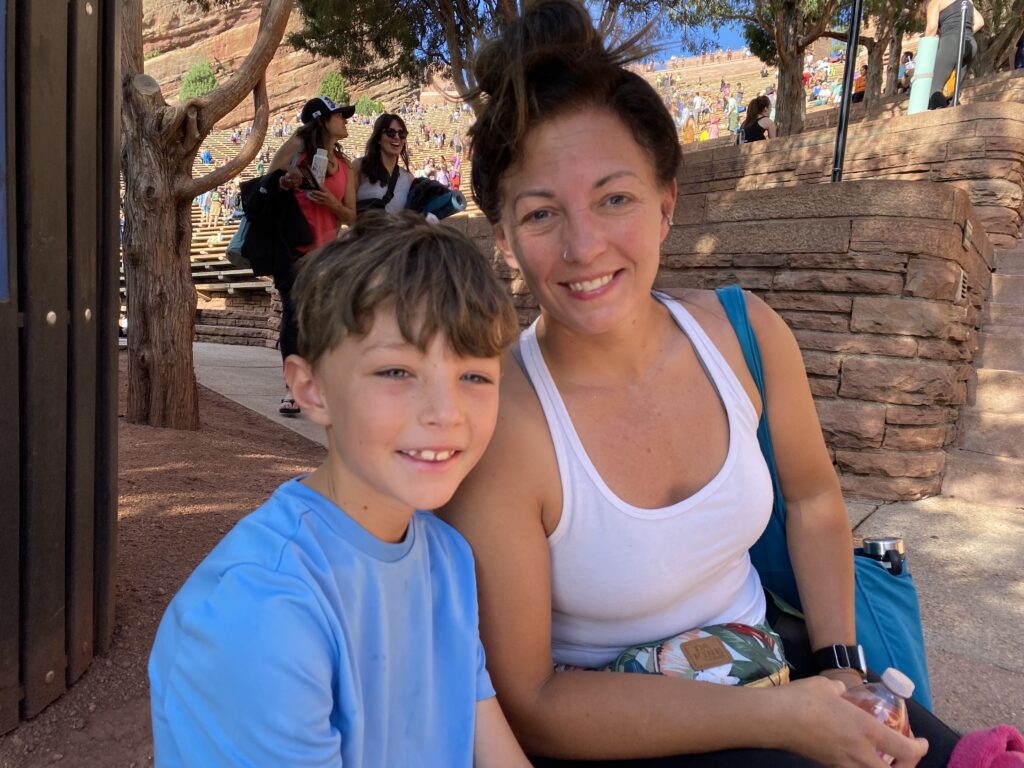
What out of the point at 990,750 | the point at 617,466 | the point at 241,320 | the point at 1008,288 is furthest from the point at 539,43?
the point at 241,320

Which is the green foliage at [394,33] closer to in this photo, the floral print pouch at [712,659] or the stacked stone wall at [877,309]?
the stacked stone wall at [877,309]

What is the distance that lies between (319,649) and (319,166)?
4243mm

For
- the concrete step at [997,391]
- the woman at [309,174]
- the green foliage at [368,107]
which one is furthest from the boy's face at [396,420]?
the green foliage at [368,107]

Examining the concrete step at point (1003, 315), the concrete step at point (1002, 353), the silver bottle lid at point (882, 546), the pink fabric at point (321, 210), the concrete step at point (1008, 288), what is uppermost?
the pink fabric at point (321, 210)

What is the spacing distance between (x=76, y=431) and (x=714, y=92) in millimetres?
41105

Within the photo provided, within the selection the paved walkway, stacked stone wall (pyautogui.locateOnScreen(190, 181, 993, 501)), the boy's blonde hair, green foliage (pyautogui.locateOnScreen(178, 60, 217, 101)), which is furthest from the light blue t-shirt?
green foliage (pyautogui.locateOnScreen(178, 60, 217, 101))

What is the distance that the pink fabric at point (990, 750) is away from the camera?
4.44 feet

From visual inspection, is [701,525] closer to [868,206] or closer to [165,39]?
[868,206]

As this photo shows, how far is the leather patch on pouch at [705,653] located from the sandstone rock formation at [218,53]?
192ft

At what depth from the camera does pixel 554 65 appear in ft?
4.82

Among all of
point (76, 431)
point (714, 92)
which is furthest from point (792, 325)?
point (714, 92)

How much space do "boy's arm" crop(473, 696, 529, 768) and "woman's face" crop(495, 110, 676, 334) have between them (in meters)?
0.67

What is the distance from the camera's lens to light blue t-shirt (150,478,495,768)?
93 centimetres

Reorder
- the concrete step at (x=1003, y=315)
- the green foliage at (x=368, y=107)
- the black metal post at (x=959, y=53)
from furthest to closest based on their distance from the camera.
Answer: the green foliage at (x=368, y=107)
the black metal post at (x=959, y=53)
the concrete step at (x=1003, y=315)
